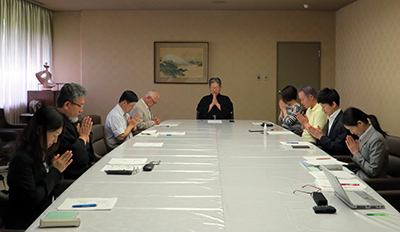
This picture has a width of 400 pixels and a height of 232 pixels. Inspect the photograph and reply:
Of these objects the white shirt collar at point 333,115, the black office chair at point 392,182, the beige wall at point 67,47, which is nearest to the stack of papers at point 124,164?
the black office chair at point 392,182

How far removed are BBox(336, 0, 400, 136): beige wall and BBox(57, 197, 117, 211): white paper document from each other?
5.55 meters

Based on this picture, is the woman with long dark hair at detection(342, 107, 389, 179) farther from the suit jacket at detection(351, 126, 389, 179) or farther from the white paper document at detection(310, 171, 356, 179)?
the white paper document at detection(310, 171, 356, 179)

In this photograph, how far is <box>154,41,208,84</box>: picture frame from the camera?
27.6 ft

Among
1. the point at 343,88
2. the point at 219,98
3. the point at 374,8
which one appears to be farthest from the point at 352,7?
the point at 219,98

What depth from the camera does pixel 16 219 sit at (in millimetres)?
2018

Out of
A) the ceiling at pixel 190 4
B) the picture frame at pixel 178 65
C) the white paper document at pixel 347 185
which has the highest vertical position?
the ceiling at pixel 190 4

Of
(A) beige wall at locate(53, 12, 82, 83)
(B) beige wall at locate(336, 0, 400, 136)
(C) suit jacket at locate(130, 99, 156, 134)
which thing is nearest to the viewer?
(C) suit jacket at locate(130, 99, 156, 134)

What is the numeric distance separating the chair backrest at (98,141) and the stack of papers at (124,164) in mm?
1233

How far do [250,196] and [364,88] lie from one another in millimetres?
5976

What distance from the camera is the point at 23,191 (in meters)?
1.97

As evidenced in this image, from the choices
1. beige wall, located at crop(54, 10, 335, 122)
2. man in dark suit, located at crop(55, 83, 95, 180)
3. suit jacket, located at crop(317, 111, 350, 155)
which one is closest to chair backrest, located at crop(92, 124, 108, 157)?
man in dark suit, located at crop(55, 83, 95, 180)

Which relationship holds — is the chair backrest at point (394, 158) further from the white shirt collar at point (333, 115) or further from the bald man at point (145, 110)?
the bald man at point (145, 110)

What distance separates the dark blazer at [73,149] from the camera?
2.83 meters

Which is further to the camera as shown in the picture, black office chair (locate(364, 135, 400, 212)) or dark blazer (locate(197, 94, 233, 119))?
dark blazer (locate(197, 94, 233, 119))
